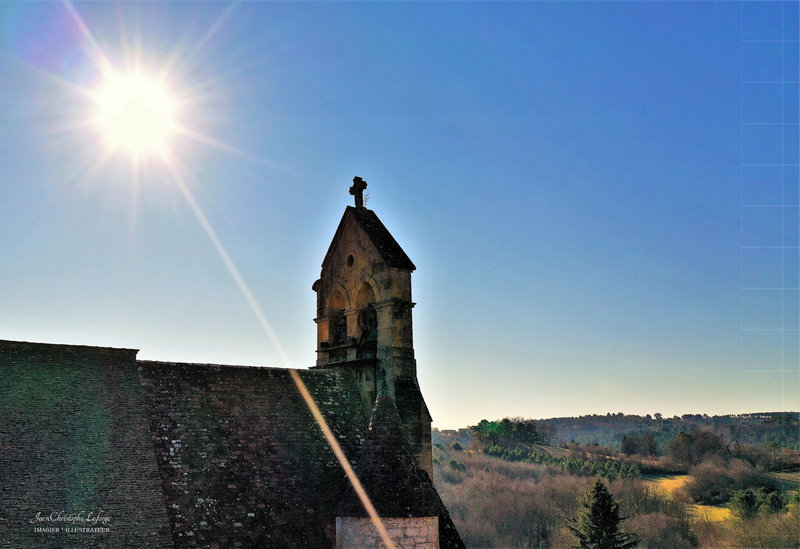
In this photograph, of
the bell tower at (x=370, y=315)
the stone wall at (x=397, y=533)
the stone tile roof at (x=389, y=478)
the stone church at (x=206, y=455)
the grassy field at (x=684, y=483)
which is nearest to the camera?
the stone church at (x=206, y=455)

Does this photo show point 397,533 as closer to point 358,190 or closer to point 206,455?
point 206,455

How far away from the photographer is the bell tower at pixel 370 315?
1708 centimetres

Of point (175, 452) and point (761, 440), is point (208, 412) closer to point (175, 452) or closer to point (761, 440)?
point (175, 452)

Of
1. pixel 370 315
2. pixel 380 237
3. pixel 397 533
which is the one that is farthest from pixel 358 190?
pixel 397 533

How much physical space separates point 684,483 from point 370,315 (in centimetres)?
7708

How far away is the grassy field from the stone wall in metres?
62.4

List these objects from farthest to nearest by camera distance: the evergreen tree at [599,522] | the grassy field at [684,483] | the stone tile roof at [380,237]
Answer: the grassy field at [684,483] → the evergreen tree at [599,522] → the stone tile roof at [380,237]

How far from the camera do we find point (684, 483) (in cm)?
8319

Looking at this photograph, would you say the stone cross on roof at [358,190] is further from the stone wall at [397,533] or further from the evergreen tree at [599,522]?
the evergreen tree at [599,522]

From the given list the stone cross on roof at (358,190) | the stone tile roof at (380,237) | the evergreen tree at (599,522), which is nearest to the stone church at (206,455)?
the stone tile roof at (380,237)

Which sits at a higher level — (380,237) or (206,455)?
(380,237)

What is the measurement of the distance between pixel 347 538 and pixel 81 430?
5302 millimetres

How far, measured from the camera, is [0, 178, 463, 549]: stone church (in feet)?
38.2

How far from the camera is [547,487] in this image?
79.4 metres
